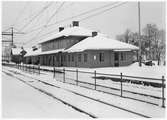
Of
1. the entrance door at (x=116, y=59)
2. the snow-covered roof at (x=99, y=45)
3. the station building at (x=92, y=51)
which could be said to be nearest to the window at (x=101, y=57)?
the station building at (x=92, y=51)

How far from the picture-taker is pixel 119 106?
29.1ft

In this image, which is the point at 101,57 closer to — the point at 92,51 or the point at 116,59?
the point at 92,51

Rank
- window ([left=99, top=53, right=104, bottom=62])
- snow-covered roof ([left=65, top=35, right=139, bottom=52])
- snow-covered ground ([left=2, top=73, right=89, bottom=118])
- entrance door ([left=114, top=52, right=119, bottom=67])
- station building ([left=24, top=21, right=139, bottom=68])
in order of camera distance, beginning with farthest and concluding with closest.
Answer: entrance door ([left=114, top=52, right=119, bottom=67]), window ([left=99, top=53, right=104, bottom=62]), station building ([left=24, top=21, right=139, bottom=68]), snow-covered roof ([left=65, top=35, right=139, bottom=52]), snow-covered ground ([left=2, top=73, right=89, bottom=118])

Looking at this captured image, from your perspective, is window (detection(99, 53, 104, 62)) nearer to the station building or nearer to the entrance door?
the station building

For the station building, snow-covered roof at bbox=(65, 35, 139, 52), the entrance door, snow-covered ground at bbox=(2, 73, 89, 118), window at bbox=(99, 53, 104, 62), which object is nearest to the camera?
snow-covered ground at bbox=(2, 73, 89, 118)

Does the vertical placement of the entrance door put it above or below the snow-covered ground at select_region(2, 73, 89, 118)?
above

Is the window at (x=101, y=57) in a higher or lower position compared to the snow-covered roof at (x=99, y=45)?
lower

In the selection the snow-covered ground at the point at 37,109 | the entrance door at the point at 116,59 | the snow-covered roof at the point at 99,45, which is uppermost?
→ the snow-covered roof at the point at 99,45

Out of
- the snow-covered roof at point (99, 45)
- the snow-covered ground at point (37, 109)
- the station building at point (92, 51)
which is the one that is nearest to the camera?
the snow-covered ground at point (37, 109)

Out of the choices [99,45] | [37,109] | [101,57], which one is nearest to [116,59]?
[101,57]

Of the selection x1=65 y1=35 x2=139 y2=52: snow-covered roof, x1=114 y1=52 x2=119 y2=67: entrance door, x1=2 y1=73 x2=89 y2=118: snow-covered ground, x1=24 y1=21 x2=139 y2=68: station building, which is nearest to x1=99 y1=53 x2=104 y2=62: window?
x1=24 y1=21 x2=139 y2=68: station building

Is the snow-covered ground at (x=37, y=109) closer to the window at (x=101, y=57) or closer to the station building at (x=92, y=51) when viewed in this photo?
the station building at (x=92, y=51)

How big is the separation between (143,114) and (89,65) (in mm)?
24955

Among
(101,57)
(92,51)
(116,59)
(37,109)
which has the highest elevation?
(92,51)
